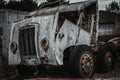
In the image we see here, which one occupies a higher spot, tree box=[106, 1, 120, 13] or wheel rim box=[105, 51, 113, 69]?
tree box=[106, 1, 120, 13]

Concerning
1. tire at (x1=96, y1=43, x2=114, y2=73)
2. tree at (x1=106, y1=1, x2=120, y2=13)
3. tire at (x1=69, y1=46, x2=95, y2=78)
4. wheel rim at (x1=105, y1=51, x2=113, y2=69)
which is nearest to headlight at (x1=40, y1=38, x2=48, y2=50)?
tire at (x1=69, y1=46, x2=95, y2=78)

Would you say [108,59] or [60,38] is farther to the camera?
[108,59]

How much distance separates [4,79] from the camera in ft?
34.1

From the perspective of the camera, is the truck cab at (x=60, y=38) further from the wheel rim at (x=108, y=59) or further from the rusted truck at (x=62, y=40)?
the wheel rim at (x=108, y=59)

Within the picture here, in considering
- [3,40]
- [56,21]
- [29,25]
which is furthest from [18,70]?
[3,40]

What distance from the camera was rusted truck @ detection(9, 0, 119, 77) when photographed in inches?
329

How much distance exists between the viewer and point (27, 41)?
356 inches

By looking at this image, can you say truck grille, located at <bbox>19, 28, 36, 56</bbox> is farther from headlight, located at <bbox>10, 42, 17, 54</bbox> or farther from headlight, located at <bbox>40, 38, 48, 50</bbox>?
headlight, located at <bbox>40, 38, 48, 50</bbox>

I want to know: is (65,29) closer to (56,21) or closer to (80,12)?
(56,21)

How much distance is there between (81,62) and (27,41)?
1.77 m

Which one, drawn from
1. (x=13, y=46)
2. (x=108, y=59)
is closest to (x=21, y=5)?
(x=108, y=59)

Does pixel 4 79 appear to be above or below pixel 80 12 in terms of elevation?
below

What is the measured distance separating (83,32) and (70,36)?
2.22 ft

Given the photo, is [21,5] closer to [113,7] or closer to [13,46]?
[113,7]
